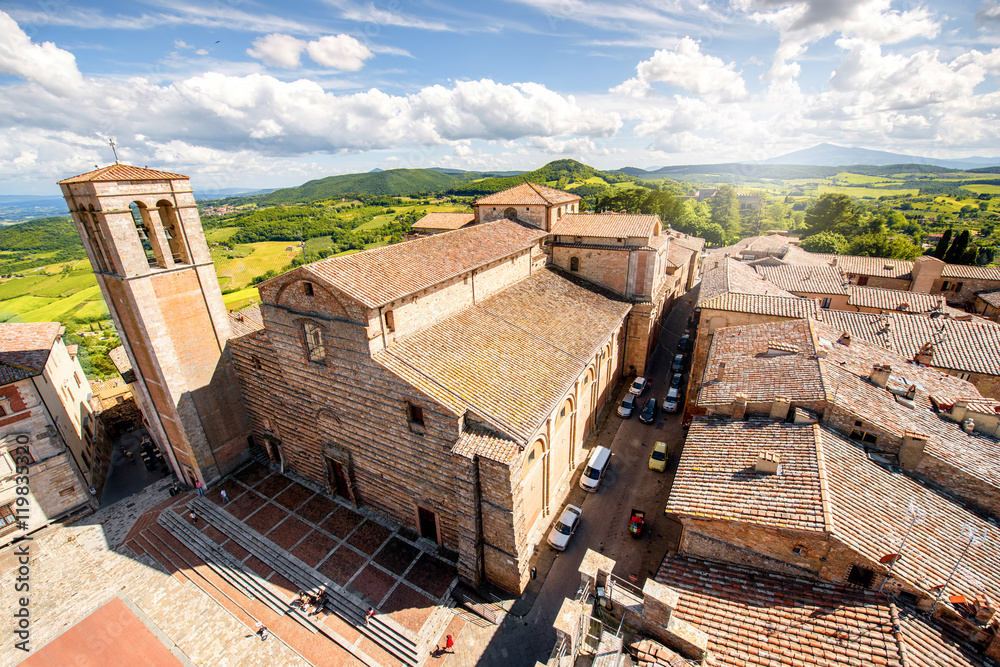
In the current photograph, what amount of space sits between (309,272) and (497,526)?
11855 mm

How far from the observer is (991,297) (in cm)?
3741

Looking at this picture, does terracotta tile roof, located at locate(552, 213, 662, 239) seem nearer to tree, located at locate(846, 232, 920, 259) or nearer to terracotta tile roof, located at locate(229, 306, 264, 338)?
terracotta tile roof, located at locate(229, 306, 264, 338)

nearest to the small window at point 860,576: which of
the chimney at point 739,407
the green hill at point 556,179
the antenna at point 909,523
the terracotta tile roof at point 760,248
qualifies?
the antenna at point 909,523

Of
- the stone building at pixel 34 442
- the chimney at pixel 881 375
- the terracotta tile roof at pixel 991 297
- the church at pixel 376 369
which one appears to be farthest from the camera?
the terracotta tile roof at pixel 991 297

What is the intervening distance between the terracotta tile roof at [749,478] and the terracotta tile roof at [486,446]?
211 inches

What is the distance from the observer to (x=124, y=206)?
17500mm

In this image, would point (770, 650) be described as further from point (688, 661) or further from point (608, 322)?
point (608, 322)

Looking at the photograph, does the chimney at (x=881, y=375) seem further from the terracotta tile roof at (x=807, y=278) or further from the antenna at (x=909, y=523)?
the terracotta tile roof at (x=807, y=278)

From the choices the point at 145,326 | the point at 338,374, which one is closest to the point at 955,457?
the point at 338,374

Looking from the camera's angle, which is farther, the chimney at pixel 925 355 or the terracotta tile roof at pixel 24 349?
the chimney at pixel 925 355

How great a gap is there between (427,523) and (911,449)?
18234 millimetres

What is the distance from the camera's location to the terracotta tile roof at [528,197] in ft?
103

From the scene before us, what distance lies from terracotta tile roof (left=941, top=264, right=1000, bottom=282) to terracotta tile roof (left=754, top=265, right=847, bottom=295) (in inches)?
457

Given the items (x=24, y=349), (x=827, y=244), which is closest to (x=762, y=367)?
(x=24, y=349)
